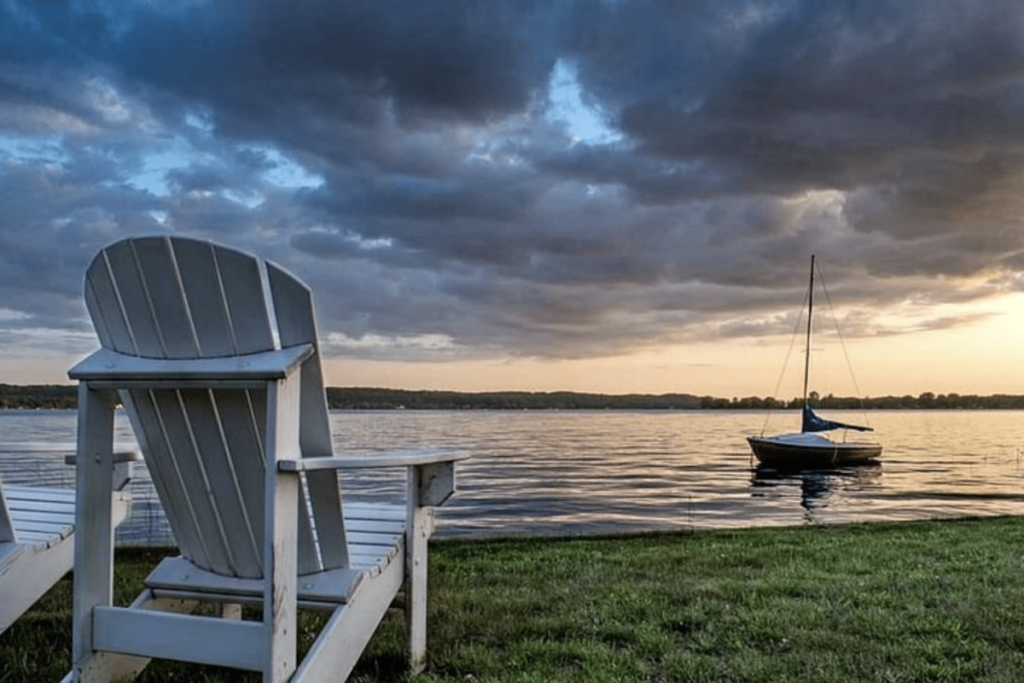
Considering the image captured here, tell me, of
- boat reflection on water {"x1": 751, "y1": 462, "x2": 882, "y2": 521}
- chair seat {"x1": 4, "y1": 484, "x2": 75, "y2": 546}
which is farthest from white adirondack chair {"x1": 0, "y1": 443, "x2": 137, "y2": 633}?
boat reflection on water {"x1": 751, "y1": 462, "x2": 882, "y2": 521}

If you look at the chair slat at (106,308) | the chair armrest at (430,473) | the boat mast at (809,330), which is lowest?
the chair armrest at (430,473)

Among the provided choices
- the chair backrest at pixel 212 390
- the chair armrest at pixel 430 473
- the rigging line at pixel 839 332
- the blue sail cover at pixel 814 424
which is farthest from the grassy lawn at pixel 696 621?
the rigging line at pixel 839 332

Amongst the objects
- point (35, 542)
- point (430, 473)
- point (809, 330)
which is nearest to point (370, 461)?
point (430, 473)

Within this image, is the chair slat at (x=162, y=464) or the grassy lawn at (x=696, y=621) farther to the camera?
the grassy lawn at (x=696, y=621)

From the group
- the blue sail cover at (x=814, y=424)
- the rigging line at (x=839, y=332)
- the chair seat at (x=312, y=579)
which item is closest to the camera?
the chair seat at (x=312, y=579)

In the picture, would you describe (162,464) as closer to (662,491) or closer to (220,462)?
(220,462)

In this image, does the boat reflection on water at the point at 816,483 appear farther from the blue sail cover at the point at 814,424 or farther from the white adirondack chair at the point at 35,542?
the white adirondack chair at the point at 35,542

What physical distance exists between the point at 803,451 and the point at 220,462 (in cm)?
2860

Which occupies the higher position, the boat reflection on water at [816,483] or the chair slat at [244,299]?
the chair slat at [244,299]

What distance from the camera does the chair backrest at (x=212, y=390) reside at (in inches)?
93.2

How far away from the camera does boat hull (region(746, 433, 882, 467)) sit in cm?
2848

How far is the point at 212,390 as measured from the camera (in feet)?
8.00

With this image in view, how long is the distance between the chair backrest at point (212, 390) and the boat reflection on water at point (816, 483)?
13.9m

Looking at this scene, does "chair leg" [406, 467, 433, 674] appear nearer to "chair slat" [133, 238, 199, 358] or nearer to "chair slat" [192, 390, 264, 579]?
"chair slat" [192, 390, 264, 579]
